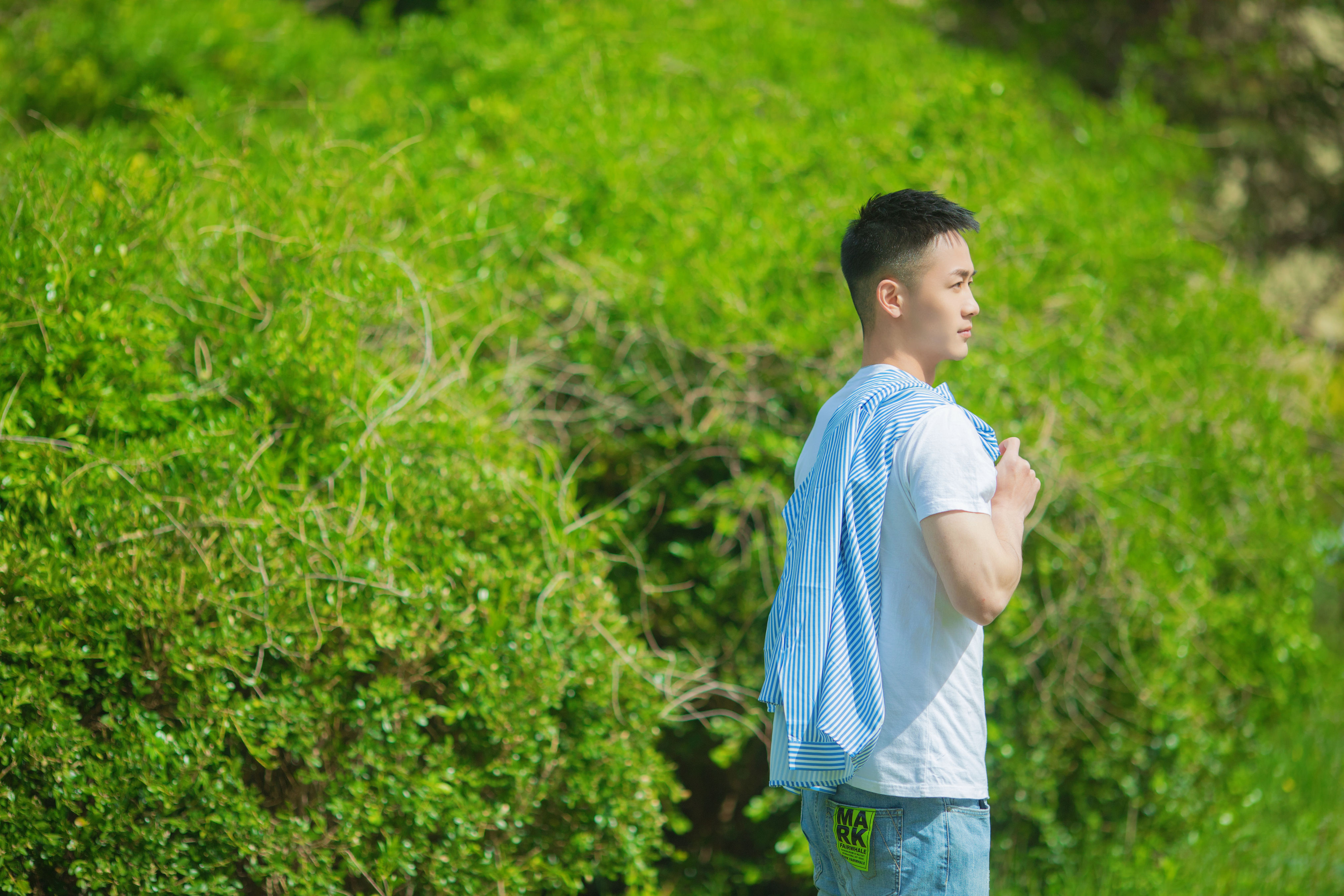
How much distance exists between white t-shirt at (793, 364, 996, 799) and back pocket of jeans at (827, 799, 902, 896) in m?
0.06

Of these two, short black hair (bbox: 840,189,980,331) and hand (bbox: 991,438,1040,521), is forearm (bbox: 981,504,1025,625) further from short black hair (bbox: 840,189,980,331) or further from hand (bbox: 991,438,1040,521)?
short black hair (bbox: 840,189,980,331)

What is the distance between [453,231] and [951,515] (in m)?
2.50

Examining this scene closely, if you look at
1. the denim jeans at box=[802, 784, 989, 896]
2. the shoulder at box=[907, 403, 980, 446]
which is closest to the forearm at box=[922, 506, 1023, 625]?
the shoulder at box=[907, 403, 980, 446]

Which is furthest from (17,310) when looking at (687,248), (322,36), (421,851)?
(322,36)

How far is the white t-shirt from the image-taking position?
1851mm

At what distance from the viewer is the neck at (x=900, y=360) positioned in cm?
206

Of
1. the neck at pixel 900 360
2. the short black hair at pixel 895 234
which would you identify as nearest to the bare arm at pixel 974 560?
the neck at pixel 900 360

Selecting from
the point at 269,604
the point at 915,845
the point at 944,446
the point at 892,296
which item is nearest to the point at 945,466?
the point at 944,446

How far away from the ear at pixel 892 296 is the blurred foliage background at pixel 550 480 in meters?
1.30

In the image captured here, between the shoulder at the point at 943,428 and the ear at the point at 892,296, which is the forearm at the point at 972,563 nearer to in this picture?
the shoulder at the point at 943,428

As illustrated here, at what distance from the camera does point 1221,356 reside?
4.38 metres

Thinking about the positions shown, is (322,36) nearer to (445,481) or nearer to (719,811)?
(445,481)

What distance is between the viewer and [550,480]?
11.1ft

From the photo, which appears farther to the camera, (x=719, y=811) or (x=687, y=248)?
(x=687, y=248)
